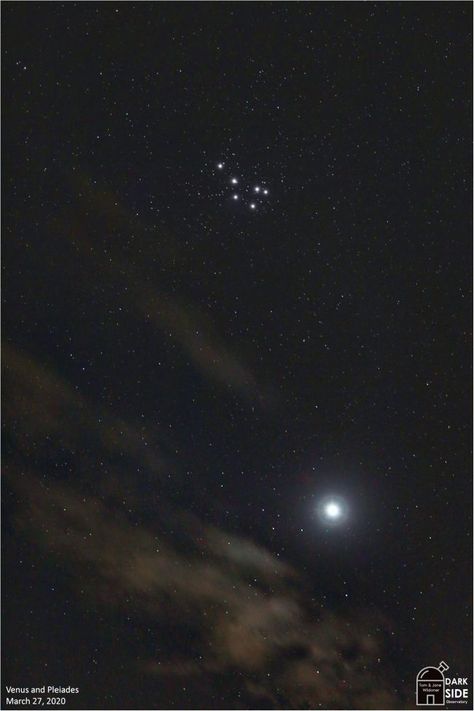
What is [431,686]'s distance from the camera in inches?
324

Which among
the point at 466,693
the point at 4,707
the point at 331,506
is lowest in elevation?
the point at 4,707

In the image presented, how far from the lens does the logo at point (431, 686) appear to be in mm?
8203

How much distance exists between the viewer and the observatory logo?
8.17 metres

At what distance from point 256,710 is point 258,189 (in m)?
7.54

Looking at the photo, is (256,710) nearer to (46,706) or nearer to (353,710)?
(353,710)

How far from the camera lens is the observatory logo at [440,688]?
26.8 ft

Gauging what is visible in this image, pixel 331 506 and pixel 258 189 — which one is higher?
pixel 258 189

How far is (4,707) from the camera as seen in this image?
8031 mm

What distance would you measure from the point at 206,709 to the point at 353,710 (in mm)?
2133

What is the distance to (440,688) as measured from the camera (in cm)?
820

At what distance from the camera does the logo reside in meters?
8.20

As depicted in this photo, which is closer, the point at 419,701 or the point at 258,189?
the point at 258,189

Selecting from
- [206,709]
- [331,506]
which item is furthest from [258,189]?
[206,709]

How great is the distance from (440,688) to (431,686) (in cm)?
12
